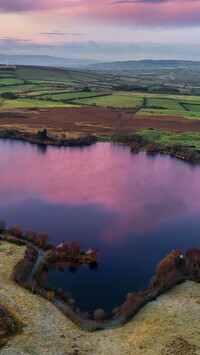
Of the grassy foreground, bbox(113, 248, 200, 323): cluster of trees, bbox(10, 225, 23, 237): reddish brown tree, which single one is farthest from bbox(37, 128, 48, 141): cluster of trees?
Answer: the grassy foreground

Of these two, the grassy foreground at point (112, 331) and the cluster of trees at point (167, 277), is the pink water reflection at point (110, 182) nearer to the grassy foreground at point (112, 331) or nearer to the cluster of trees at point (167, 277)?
the cluster of trees at point (167, 277)

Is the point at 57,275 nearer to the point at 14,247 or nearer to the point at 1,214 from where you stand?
the point at 14,247

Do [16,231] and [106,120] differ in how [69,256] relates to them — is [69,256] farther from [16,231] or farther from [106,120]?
[106,120]

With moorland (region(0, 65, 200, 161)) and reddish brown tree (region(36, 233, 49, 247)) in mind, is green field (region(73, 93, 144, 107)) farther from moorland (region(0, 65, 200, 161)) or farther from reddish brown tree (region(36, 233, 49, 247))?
reddish brown tree (region(36, 233, 49, 247))

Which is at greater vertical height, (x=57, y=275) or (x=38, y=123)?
(x=38, y=123)

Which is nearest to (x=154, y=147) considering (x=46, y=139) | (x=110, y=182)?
(x=110, y=182)

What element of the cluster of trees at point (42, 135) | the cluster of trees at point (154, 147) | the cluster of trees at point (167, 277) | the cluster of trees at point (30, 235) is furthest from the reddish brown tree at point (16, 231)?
the cluster of trees at point (42, 135)

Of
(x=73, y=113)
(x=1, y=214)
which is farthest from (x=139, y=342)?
(x=73, y=113)
